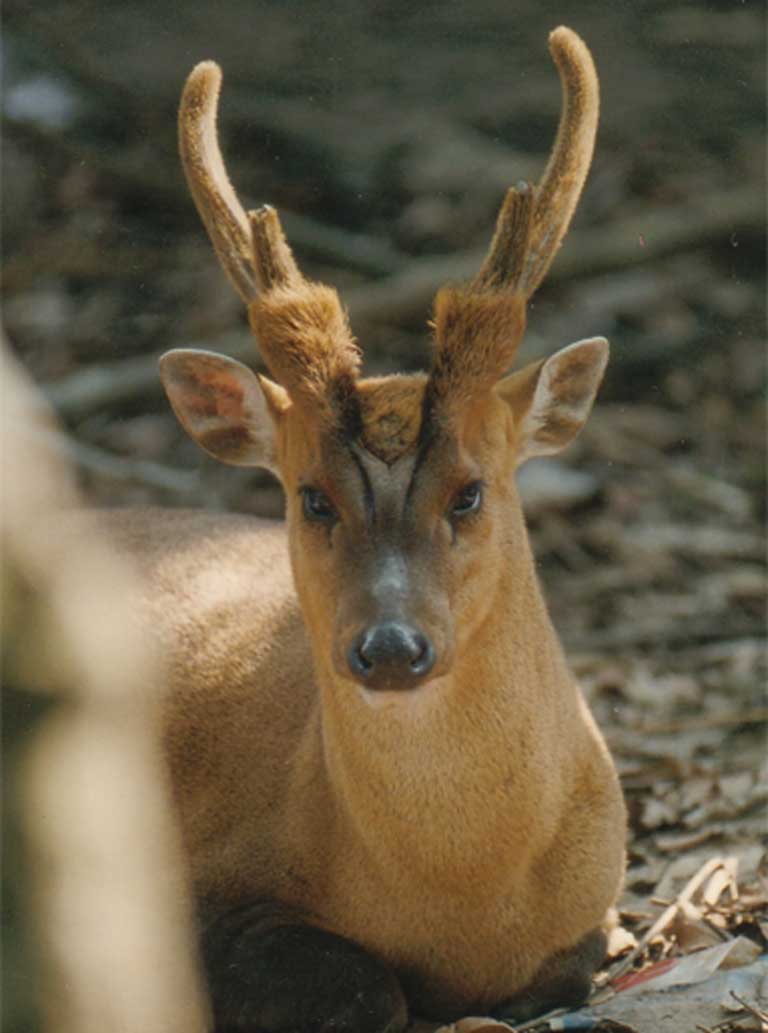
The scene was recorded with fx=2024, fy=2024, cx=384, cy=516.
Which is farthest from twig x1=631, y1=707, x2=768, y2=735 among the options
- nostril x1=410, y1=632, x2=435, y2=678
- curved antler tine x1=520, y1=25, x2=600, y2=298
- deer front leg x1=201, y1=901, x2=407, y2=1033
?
nostril x1=410, y1=632, x2=435, y2=678

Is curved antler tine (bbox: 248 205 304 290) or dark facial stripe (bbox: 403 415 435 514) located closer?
dark facial stripe (bbox: 403 415 435 514)

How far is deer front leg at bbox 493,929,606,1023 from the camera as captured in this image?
493cm

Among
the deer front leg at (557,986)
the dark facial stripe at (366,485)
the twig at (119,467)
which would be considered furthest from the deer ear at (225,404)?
the twig at (119,467)

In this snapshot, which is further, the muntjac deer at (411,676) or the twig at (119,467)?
the twig at (119,467)

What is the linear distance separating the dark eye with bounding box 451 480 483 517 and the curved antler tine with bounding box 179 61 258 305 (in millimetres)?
727

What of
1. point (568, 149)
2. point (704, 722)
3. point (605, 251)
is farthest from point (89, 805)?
point (605, 251)

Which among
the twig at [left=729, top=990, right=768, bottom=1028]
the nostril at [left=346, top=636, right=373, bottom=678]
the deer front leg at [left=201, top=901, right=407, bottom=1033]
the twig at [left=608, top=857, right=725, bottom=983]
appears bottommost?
the twig at [left=608, top=857, right=725, bottom=983]

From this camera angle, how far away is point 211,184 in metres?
4.88

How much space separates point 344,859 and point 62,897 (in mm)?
1524

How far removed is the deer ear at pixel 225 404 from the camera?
195 inches

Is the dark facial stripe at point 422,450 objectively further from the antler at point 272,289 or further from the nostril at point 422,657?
the nostril at point 422,657

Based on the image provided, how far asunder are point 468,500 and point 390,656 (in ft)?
1.85

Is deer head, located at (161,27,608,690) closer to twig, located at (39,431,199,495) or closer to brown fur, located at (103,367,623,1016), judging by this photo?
brown fur, located at (103,367,623,1016)

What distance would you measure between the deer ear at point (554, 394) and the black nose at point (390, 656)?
929 millimetres
